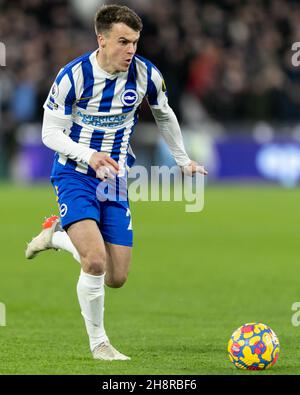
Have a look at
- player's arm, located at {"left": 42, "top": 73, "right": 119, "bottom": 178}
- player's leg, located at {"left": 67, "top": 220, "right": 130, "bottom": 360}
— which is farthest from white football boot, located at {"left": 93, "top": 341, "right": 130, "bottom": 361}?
player's arm, located at {"left": 42, "top": 73, "right": 119, "bottom": 178}

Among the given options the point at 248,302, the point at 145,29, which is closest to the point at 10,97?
the point at 145,29

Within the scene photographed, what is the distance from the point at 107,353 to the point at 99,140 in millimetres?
1447

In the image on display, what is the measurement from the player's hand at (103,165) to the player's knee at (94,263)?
20.5 inches

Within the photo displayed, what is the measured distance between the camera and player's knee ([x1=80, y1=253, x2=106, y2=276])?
7.35 metres

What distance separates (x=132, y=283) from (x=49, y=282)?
2.88 feet

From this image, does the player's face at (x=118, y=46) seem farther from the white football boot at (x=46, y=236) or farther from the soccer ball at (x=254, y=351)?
the soccer ball at (x=254, y=351)

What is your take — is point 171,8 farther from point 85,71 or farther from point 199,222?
point 85,71

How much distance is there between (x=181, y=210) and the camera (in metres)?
21.0

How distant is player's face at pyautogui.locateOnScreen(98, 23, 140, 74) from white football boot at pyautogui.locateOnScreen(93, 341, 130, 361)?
184cm

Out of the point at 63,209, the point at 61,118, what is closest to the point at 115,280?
the point at 63,209

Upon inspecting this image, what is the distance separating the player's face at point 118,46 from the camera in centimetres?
741

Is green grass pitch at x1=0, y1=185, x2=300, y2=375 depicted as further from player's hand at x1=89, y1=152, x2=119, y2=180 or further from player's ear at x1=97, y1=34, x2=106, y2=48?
player's ear at x1=97, y1=34, x2=106, y2=48

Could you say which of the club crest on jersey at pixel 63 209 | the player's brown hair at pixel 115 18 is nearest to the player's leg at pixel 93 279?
the club crest on jersey at pixel 63 209

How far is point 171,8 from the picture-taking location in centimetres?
2647
